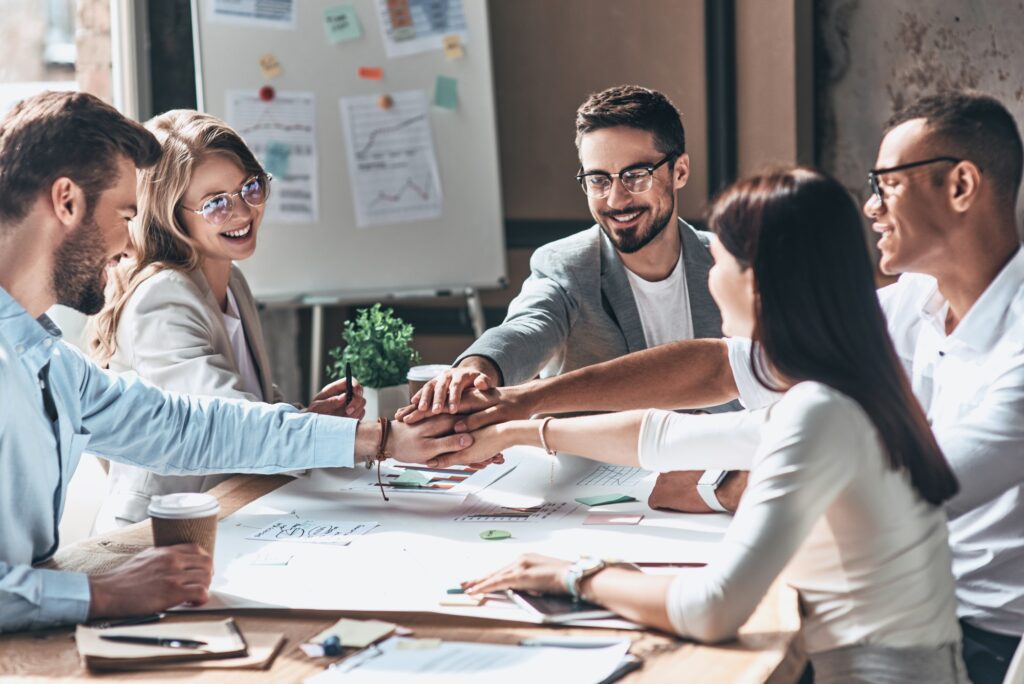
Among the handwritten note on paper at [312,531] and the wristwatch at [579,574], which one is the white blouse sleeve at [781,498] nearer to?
the wristwatch at [579,574]

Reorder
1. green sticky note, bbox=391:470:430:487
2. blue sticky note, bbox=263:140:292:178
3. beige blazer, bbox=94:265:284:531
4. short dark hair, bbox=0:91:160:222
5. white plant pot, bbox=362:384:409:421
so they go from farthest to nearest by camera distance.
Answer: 1. blue sticky note, bbox=263:140:292:178
2. white plant pot, bbox=362:384:409:421
3. beige blazer, bbox=94:265:284:531
4. green sticky note, bbox=391:470:430:487
5. short dark hair, bbox=0:91:160:222

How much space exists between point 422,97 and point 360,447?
232 centimetres

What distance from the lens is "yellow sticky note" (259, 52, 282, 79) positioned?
398 cm

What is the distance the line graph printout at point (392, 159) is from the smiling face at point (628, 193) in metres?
1.61

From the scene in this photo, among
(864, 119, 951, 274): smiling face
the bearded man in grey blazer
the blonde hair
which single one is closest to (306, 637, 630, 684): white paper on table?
(864, 119, 951, 274): smiling face

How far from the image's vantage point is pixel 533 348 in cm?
238

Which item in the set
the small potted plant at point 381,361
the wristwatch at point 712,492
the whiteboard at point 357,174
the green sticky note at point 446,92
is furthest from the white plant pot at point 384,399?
the green sticky note at point 446,92

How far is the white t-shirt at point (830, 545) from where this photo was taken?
4.05 feet

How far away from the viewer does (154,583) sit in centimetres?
143

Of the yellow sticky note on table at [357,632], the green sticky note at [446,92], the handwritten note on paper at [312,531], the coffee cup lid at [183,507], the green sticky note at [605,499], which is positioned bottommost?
the yellow sticky note on table at [357,632]

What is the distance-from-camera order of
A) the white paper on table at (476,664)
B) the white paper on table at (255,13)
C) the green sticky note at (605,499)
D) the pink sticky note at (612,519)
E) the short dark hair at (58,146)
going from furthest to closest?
the white paper on table at (255,13)
the green sticky note at (605,499)
the pink sticky note at (612,519)
the short dark hair at (58,146)
the white paper on table at (476,664)

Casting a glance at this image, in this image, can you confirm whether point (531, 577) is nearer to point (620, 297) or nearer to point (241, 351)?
point (620, 297)

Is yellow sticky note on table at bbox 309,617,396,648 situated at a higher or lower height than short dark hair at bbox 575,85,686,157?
lower

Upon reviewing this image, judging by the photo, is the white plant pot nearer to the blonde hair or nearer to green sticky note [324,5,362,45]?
the blonde hair
